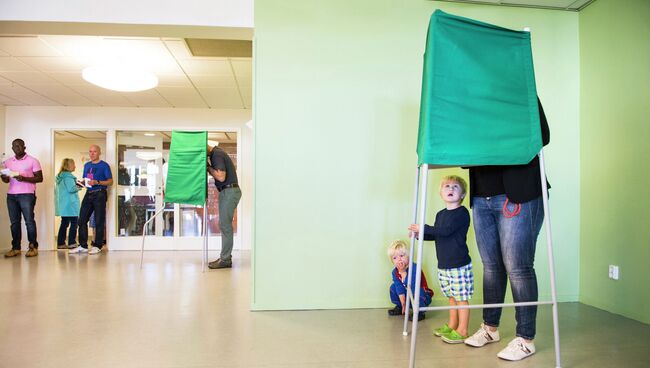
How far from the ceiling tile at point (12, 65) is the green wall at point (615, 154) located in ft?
16.5

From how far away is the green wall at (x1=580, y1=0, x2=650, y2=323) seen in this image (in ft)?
7.35

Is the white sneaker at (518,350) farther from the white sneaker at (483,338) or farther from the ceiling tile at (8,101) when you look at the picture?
the ceiling tile at (8,101)

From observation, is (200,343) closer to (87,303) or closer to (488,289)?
(87,303)

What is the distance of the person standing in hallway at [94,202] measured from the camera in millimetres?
5336

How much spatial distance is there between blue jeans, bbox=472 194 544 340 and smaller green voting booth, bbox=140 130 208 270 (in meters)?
2.90

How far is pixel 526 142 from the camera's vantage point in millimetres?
1608

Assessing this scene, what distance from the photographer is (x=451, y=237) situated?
6.38 feet

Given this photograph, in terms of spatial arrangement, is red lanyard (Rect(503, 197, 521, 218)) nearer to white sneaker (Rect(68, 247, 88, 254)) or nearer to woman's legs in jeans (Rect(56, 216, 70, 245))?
white sneaker (Rect(68, 247, 88, 254))

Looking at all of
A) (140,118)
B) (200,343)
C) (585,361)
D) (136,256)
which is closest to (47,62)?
(140,118)

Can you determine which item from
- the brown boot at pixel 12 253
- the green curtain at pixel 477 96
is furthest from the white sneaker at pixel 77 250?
the green curtain at pixel 477 96

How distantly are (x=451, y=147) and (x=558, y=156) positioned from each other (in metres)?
1.56

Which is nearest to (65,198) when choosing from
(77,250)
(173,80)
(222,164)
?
(77,250)

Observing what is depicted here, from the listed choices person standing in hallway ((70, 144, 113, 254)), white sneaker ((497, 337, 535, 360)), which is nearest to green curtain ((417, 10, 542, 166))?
white sneaker ((497, 337, 535, 360))

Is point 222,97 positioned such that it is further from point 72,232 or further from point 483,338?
point 483,338
